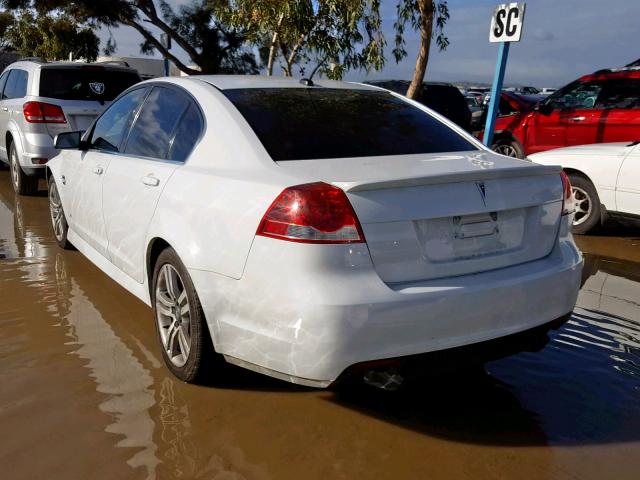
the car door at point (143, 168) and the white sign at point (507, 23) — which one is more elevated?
the white sign at point (507, 23)

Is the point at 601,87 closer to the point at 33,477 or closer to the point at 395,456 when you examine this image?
the point at 395,456

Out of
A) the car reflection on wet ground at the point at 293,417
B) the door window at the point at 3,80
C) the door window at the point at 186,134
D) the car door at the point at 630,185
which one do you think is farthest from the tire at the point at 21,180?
the car door at the point at 630,185

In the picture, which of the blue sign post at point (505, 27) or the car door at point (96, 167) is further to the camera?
the blue sign post at point (505, 27)

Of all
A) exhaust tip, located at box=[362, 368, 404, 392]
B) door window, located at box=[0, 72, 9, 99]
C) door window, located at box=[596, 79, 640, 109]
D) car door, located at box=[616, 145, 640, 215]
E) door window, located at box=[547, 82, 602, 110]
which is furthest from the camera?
door window, located at box=[0, 72, 9, 99]

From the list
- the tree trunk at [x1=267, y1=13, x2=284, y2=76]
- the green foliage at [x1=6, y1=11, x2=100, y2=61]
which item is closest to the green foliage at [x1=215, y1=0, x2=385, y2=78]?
the tree trunk at [x1=267, y1=13, x2=284, y2=76]

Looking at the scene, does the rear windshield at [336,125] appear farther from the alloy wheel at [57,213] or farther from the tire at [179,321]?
the alloy wheel at [57,213]

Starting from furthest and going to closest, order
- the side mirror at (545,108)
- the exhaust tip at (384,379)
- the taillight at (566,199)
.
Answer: the side mirror at (545,108) → the taillight at (566,199) → the exhaust tip at (384,379)

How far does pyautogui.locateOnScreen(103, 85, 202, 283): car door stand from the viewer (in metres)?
3.71

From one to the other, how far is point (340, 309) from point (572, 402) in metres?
1.46

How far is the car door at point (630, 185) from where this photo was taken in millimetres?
6680

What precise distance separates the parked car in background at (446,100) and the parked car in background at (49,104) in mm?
7461

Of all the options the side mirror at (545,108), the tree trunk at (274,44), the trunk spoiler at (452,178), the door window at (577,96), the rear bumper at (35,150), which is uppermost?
the tree trunk at (274,44)

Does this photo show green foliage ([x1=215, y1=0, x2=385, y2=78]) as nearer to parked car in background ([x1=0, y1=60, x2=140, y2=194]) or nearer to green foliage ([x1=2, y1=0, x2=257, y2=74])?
parked car in background ([x1=0, y1=60, x2=140, y2=194])

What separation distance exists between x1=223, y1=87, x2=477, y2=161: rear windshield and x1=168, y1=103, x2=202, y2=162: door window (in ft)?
0.71
